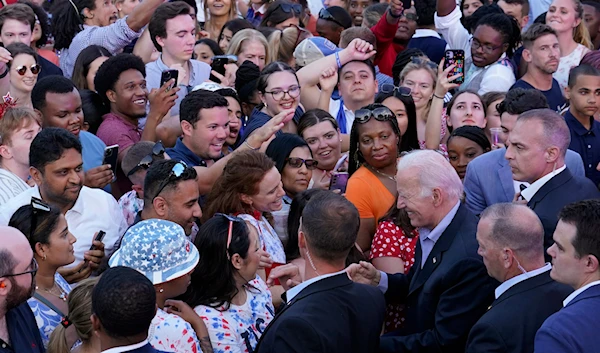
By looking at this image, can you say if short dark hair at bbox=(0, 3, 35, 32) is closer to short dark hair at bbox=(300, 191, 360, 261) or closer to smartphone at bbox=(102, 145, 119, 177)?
smartphone at bbox=(102, 145, 119, 177)

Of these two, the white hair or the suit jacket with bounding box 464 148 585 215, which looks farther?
the suit jacket with bounding box 464 148 585 215

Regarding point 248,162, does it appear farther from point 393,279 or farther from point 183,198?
point 393,279

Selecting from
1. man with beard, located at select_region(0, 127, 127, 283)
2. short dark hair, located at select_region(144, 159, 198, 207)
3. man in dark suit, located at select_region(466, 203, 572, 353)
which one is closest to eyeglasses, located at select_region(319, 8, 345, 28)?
short dark hair, located at select_region(144, 159, 198, 207)

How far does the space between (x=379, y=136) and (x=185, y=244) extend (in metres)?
1.98

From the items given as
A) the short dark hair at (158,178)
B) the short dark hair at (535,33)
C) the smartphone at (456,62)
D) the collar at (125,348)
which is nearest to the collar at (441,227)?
the short dark hair at (158,178)

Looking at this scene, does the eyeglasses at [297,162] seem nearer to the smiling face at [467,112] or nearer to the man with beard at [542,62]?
the smiling face at [467,112]

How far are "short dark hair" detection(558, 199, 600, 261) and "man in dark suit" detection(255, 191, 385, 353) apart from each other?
93 cm

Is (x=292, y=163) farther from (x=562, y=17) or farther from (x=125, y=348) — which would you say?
(x=562, y=17)

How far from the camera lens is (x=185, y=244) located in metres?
4.41

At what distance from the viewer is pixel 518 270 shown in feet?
13.8

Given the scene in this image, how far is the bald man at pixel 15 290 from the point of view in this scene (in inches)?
152

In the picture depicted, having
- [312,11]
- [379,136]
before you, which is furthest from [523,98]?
[312,11]

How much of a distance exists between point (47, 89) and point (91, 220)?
4.21ft

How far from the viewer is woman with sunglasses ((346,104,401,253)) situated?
5672mm
